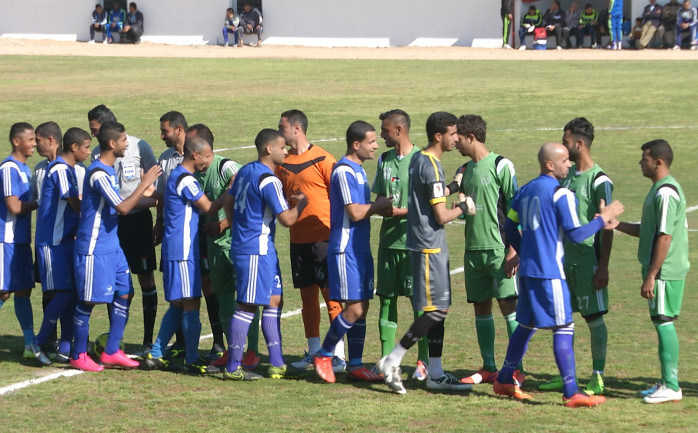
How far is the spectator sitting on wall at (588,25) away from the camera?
43.2 metres

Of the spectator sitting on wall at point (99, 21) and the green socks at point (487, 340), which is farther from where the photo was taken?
the spectator sitting on wall at point (99, 21)

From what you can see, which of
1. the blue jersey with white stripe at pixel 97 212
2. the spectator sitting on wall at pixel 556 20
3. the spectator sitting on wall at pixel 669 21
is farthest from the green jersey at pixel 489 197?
the spectator sitting on wall at pixel 556 20

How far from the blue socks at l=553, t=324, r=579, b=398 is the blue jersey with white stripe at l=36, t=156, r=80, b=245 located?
14.3ft

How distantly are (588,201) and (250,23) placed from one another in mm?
39552

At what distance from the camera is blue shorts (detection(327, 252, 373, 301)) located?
9000mm

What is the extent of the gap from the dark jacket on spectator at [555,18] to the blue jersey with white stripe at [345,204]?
36.4m

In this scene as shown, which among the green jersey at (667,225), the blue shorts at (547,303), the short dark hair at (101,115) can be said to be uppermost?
the short dark hair at (101,115)

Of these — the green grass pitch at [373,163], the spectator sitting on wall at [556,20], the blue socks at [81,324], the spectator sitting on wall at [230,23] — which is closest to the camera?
the green grass pitch at [373,163]

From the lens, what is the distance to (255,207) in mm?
8953

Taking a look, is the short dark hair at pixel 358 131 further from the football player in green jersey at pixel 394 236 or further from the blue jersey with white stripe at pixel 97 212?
the blue jersey with white stripe at pixel 97 212

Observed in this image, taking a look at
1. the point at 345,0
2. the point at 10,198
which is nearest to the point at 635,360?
the point at 10,198

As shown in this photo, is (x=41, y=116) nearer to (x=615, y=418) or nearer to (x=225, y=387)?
(x=225, y=387)

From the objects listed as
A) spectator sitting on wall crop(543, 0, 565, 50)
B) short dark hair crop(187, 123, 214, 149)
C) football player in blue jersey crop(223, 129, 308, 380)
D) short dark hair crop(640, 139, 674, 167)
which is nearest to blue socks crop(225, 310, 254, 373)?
football player in blue jersey crop(223, 129, 308, 380)

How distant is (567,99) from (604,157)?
7828mm
